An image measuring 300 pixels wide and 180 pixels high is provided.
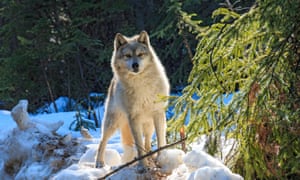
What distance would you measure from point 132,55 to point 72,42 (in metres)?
8.34

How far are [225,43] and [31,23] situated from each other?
40.3ft

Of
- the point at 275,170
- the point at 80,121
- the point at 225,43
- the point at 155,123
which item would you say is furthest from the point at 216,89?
the point at 80,121

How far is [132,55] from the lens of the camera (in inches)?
211

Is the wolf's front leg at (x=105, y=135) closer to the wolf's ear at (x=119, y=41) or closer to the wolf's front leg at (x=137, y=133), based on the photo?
the wolf's front leg at (x=137, y=133)

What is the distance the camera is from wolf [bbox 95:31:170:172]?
5230 mm

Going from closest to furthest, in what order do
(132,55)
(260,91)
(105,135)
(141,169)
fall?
(260,91) → (141,169) → (132,55) → (105,135)

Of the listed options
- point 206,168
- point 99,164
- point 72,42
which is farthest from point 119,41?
point 72,42

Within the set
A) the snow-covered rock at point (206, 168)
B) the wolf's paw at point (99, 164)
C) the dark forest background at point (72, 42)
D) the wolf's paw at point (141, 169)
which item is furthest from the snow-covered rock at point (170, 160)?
the dark forest background at point (72, 42)

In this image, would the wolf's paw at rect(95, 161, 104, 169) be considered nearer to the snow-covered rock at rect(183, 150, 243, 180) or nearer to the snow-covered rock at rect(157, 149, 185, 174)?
the snow-covered rock at rect(157, 149, 185, 174)

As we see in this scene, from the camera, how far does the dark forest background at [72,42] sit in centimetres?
1378

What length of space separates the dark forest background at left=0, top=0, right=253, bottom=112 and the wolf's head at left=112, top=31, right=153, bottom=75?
7.27 meters

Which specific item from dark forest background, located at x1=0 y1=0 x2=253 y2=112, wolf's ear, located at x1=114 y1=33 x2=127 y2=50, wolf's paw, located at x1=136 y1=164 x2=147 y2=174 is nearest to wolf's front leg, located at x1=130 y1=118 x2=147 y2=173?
wolf's paw, located at x1=136 y1=164 x2=147 y2=174

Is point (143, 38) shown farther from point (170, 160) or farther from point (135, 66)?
point (170, 160)

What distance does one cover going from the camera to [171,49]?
45.8 feet
